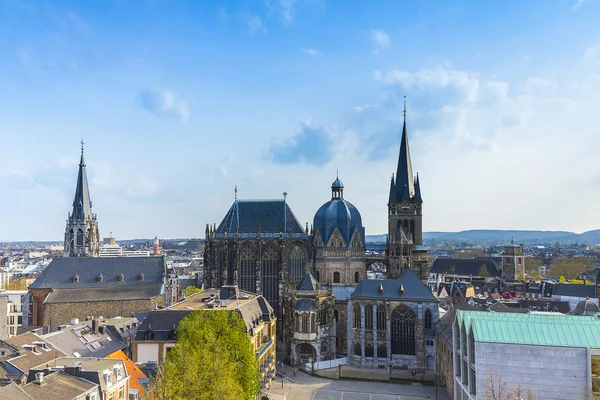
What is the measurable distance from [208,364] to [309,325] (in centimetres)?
3782

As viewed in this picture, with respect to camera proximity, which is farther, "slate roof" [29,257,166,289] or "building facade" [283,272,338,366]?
"slate roof" [29,257,166,289]

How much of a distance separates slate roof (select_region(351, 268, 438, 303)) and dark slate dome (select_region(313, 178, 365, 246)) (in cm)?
1161

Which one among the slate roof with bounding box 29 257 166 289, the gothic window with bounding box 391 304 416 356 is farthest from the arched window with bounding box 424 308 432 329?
the slate roof with bounding box 29 257 166 289

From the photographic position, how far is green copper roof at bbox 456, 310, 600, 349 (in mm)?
46781

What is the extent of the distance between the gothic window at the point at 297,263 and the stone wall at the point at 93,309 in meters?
22.7

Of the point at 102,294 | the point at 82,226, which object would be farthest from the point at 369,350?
the point at 82,226

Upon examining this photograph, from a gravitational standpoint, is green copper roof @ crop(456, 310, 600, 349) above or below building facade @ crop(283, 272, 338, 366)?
above

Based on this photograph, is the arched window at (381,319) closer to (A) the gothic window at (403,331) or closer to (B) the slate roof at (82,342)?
(A) the gothic window at (403,331)

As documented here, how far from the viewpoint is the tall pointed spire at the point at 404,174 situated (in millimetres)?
94312

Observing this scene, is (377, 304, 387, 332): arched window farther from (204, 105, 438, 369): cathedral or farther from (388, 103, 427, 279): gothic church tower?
(388, 103, 427, 279): gothic church tower

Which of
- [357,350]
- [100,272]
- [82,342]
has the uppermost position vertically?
[100,272]

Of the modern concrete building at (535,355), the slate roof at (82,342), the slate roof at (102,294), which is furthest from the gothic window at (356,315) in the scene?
the slate roof at (82,342)

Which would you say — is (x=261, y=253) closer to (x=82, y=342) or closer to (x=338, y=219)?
(x=338, y=219)

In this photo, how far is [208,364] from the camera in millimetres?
39594
